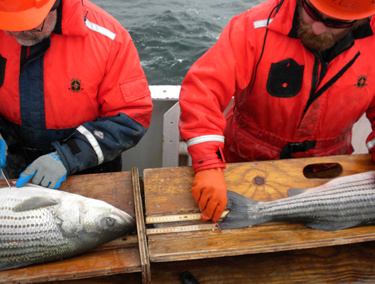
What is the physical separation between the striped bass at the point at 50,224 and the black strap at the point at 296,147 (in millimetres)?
1428

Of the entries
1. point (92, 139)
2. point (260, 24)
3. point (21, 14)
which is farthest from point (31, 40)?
point (260, 24)

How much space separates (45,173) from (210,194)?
1.15 metres

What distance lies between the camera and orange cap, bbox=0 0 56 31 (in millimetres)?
1699

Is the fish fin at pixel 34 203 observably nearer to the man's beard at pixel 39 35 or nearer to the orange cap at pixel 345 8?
the man's beard at pixel 39 35

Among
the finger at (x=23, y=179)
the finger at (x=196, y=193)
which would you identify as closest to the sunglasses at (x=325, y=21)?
the finger at (x=196, y=193)

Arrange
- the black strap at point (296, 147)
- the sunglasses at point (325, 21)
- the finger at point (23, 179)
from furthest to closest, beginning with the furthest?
1. the black strap at point (296, 147)
2. the finger at point (23, 179)
3. the sunglasses at point (325, 21)

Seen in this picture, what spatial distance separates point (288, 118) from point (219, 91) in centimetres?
63

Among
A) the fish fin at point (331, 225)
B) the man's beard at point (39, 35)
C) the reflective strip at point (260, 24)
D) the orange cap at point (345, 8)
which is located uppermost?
the orange cap at point (345, 8)

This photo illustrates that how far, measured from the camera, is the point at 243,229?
72.4 inches

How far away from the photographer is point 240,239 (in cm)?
174

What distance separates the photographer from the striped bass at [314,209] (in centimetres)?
189

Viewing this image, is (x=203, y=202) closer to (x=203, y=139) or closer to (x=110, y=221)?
Result: (x=203, y=139)

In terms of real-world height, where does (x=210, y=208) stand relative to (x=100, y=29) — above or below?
below

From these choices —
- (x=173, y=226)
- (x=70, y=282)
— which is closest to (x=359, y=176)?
(x=173, y=226)
